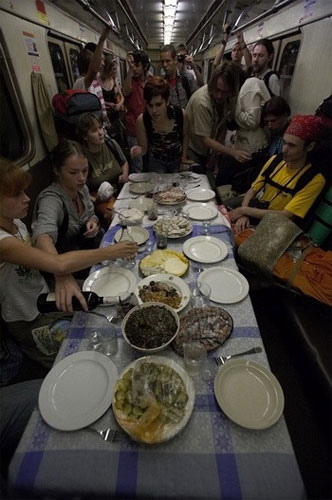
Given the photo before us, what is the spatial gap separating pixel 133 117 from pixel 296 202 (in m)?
3.92

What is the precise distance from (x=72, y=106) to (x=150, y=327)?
2.95 metres

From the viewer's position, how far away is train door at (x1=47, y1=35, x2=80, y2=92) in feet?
12.0

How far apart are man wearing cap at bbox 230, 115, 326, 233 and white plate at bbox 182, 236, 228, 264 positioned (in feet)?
2.12

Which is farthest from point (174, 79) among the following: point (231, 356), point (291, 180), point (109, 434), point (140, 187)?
point (109, 434)

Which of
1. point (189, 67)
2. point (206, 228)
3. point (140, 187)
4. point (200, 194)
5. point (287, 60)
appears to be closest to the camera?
point (206, 228)

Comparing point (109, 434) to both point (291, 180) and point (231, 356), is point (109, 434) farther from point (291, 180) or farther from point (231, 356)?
point (291, 180)

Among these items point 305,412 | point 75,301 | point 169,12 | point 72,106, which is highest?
point 169,12

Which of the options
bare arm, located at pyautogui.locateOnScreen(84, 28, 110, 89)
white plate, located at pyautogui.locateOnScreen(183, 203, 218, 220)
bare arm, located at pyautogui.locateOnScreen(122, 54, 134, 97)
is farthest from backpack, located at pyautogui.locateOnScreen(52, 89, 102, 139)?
white plate, located at pyautogui.locateOnScreen(183, 203, 218, 220)

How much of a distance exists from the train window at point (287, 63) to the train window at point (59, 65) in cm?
343

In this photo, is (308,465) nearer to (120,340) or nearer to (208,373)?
(208,373)

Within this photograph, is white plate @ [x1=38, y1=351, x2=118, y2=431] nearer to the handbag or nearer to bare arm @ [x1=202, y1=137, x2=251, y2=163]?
the handbag

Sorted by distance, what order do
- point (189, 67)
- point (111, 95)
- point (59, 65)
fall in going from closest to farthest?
1. point (59, 65)
2. point (111, 95)
3. point (189, 67)

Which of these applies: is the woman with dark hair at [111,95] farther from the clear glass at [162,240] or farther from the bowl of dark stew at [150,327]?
the bowl of dark stew at [150,327]

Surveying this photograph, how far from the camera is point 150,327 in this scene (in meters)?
1.08
